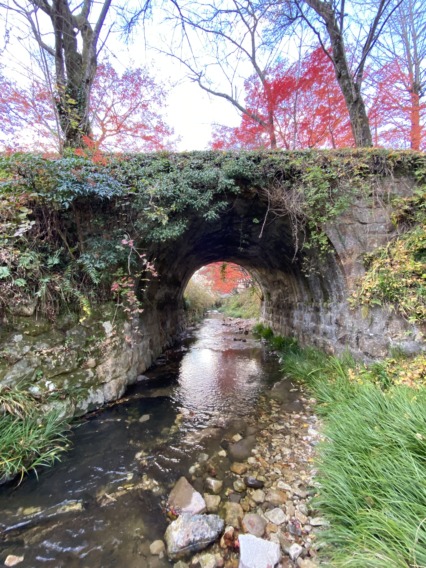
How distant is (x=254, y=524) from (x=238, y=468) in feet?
2.45

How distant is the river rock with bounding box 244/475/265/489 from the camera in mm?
2748

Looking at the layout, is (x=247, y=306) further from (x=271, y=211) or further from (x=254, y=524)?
(x=254, y=524)

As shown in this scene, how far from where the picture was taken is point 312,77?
969 centimetres

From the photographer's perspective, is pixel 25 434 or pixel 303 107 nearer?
pixel 25 434

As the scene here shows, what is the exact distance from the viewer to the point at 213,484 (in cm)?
278

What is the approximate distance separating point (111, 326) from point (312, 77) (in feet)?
40.5

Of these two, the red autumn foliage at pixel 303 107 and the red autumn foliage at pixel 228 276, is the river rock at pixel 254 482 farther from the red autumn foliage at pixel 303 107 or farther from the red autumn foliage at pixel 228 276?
the red autumn foliage at pixel 228 276

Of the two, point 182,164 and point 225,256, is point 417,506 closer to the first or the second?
point 182,164

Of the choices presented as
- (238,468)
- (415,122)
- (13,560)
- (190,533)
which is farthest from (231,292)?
(13,560)

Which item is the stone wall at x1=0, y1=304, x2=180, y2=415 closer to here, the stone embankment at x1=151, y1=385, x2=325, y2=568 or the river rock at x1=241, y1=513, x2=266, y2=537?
the stone embankment at x1=151, y1=385, x2=325, y2=568

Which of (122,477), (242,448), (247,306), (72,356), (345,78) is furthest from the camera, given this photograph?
(247,306)

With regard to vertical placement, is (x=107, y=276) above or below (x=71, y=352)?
above

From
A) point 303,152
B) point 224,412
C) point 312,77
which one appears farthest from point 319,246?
point 312,77

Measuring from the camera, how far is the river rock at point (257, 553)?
1.90 metres
